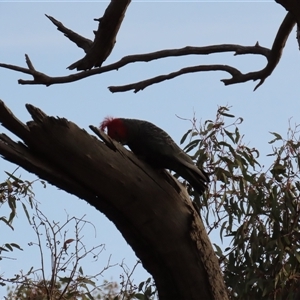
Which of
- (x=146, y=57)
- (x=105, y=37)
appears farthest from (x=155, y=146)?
(x=105, y=37)

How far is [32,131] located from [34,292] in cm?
→ 153

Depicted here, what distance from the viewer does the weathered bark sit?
2203 millimetres

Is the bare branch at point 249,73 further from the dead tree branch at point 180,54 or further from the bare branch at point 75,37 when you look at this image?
the bare branch at point 75,37

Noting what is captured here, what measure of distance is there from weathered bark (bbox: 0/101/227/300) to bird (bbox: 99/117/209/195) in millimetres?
262

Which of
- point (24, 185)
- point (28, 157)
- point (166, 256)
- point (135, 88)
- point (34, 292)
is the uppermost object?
point (24, 185)

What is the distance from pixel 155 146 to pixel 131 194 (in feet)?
1.88

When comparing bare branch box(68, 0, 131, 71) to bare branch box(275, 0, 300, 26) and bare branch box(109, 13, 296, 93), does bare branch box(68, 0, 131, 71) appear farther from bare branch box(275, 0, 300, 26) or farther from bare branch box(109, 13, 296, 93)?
bare branch box(275, 0, 300, 26)

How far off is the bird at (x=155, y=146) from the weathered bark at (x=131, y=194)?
10.3 inches

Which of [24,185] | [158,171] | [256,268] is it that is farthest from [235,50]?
[24,185]

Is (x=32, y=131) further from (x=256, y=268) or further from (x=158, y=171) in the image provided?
(x=256, y=268)

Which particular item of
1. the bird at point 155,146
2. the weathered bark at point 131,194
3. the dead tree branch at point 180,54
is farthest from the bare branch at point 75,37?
the weathered bark at point 131,194

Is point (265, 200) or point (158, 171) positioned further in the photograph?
point (265, 200)

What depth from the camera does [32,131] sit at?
2.19 m

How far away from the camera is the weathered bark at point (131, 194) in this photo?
220 centimetres
